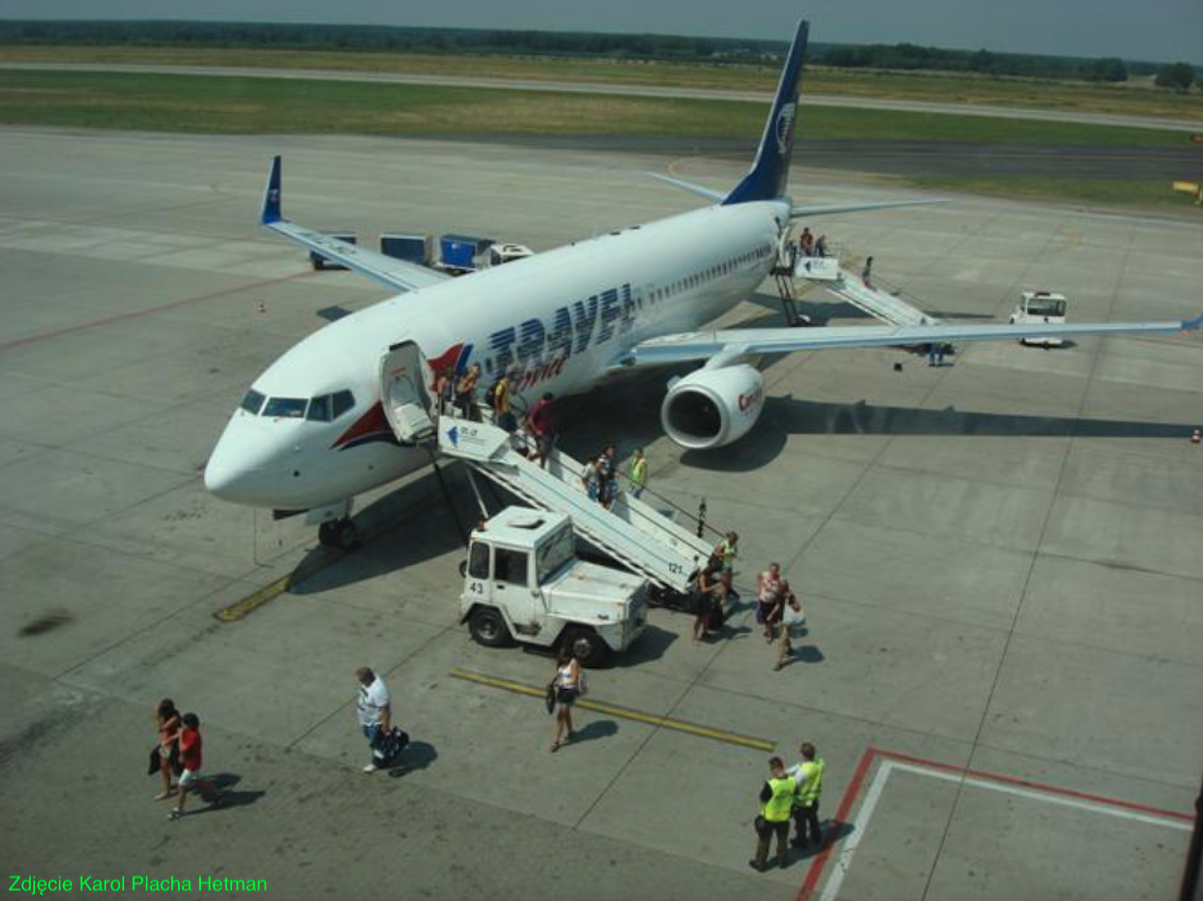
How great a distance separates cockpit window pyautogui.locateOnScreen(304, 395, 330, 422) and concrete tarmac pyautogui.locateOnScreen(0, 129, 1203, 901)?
3211 millimetres

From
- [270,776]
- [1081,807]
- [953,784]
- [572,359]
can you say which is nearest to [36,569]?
[270,776]

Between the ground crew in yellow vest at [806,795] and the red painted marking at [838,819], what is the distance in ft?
0.80

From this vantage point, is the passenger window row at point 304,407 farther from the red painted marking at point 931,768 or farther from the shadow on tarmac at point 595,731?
the red painted marking at point 931,768

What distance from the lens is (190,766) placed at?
14.4 metres

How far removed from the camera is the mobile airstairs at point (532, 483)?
20.4 meters

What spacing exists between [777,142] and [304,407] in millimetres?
26223

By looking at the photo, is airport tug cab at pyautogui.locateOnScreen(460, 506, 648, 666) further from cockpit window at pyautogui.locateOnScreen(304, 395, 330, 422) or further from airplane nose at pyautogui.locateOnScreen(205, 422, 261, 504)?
airplane nose at pyautogui.locateOnScreen(205, 422, 261, 504)

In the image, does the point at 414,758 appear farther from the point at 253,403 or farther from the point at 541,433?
the point at 541,433

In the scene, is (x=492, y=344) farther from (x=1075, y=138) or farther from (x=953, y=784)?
(x=1075, y=138)

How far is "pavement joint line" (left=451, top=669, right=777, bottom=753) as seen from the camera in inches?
648

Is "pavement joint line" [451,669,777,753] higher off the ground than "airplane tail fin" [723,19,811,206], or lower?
lower

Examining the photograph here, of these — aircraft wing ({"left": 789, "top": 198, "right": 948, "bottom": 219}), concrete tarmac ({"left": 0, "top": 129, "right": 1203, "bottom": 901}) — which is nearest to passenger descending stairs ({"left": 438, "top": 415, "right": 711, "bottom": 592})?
concrete tarmac ({"left": 0, "top": 129, "right": 1203, "bottom": 901})

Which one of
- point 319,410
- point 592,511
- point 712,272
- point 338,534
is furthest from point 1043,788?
point 712,272

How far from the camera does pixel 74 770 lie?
Answer: 1545cm
